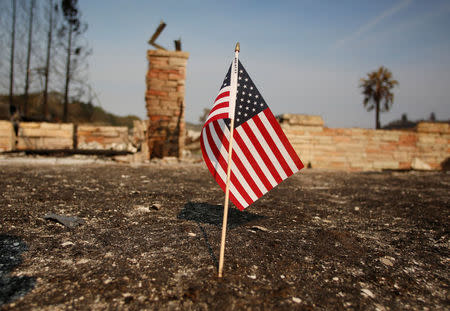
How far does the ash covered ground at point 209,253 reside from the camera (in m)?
1.52

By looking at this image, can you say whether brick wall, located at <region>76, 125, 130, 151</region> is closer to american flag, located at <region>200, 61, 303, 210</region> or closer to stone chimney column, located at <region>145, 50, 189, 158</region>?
stone chimney column, located at <region>145, 50, 189, 158</region>

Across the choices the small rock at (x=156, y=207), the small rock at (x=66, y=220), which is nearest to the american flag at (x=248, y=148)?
the small rock at (x=156, y=207)

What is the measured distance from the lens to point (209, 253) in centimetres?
207

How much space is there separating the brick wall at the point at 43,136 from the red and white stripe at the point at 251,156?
997cm

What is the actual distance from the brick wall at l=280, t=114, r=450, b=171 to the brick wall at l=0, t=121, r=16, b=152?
9.71m

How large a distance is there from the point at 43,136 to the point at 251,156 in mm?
10486

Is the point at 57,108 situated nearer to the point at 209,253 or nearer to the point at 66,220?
the point at 66,220

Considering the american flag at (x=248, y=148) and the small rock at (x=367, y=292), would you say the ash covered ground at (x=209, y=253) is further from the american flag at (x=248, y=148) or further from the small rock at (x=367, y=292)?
the american flag at (x=248, y=148)

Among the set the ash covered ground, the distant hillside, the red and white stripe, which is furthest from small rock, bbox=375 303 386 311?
the distant hillside

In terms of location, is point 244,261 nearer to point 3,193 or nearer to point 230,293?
point 230,293

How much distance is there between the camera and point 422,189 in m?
5.45

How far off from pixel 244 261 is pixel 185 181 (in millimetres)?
3387

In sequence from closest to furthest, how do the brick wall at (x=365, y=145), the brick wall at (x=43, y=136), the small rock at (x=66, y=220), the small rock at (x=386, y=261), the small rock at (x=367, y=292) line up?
the small rock at (x=367, y=292) < the small rock at (x=386, y=261) < the small rock at (x=66, y=220) < the brick wall at (x=365, y=145) < the brick wall at (x=43, y=136)

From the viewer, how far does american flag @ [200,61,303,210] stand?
2.05 metres
